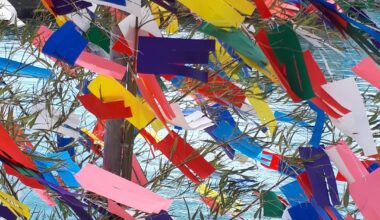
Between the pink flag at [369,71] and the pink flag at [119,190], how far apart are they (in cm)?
19

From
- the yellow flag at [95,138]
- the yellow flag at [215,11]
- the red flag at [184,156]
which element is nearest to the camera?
the yellow flag at [215,11]

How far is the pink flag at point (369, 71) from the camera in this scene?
0.60 metres

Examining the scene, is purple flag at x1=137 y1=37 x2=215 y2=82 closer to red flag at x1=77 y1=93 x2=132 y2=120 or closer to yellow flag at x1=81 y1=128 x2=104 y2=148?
red flag at x1=77 y1=93 x2=132 y2=120

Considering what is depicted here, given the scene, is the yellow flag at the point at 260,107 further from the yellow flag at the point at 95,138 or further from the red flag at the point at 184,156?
the yellow flag at the point at 95,138

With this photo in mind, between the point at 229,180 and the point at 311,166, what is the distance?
143 millimetres

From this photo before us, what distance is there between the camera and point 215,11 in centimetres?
51

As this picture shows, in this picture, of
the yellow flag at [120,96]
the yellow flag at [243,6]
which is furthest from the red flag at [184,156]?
the yellow flag at [243,6]

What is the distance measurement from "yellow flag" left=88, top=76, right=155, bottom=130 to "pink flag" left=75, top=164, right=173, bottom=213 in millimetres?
68

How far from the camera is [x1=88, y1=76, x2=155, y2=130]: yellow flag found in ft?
1.93

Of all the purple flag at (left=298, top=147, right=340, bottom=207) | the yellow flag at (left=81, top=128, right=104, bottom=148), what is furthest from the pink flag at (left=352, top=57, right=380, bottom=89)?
the yellow flag at (left=81, top=128, right=104, bottom=148)

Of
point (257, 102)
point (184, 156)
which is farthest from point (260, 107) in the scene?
point (184, 156)

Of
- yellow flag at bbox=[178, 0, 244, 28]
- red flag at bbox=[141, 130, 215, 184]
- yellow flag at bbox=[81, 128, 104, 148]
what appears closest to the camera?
yellow flag at bbox=[178, 0, 244, 28]

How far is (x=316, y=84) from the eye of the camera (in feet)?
1.87

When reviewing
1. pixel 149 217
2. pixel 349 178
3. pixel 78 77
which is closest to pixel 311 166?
pixel 349 178
